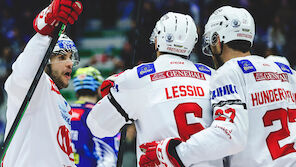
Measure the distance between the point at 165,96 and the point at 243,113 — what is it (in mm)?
519

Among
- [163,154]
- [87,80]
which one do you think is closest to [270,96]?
[163,154]

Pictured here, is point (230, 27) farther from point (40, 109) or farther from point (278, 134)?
point (40, 109)

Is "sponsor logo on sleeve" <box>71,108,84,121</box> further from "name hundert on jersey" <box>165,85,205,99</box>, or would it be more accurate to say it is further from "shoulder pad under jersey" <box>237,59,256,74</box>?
"shoulder pad under jersey" <box>237,59,256,74</box>

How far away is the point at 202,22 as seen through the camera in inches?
337

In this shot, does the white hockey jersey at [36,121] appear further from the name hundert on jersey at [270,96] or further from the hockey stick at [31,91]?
the name hundert on jersey at [270,96]

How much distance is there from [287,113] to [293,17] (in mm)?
6471

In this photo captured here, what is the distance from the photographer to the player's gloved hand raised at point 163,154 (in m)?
2.85

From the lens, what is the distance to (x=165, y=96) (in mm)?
3066

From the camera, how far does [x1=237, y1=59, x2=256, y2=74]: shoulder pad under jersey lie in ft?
10.1

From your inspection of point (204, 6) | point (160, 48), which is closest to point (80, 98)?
point (160, 48)

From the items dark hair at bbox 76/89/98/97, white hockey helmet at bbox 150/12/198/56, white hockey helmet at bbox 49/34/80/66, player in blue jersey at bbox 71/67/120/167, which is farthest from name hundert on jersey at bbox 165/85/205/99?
dark hair at bbox 76/89/98/97

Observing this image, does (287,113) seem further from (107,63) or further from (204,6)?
(107,63)

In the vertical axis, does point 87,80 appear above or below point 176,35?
above

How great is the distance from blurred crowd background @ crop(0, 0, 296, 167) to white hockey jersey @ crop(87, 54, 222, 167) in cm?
367
